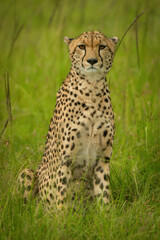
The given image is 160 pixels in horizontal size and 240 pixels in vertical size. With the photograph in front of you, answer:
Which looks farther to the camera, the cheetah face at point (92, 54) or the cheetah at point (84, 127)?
the cheetah at point (84, 127)

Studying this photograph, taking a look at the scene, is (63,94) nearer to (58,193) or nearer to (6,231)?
(58,193)

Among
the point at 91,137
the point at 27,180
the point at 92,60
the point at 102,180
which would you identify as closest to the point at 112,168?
the point at 102,180

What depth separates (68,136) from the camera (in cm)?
298

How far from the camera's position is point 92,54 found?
2.87m

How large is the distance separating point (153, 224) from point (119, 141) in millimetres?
1227

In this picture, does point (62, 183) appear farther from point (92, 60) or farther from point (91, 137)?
point (92, 60)

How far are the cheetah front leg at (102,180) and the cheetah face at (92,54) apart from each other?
0.64m

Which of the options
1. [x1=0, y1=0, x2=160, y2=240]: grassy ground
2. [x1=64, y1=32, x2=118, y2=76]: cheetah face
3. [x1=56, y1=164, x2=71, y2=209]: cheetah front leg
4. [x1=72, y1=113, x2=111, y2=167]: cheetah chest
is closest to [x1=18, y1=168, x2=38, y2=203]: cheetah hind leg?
[x1=0, y1=0, x2=160, y2=240]: grassy ground

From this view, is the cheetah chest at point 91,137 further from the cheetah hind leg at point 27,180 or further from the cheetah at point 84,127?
the cheetah hind leg at point 27,180

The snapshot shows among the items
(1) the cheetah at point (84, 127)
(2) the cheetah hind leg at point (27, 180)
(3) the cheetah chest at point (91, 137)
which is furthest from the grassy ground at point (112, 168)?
(3) the cheetah chest at point (91, 137)

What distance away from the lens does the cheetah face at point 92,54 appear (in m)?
2.85

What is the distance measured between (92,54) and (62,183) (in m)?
0.89

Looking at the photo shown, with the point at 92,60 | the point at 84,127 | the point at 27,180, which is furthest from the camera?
the point at 27,180

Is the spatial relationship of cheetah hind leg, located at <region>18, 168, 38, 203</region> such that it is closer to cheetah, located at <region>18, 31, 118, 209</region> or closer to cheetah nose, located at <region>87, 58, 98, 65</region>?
cheetah, located at <region>18, 31, 118, 209</region>
